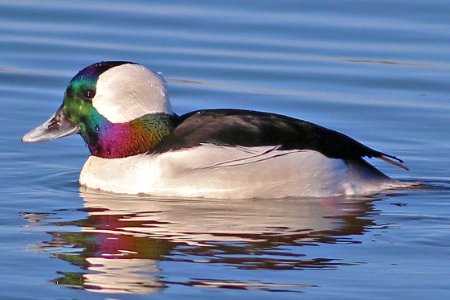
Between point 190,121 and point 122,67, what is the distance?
724mm

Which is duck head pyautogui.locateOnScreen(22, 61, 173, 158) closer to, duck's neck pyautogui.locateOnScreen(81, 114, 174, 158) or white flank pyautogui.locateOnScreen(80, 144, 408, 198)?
duck's neck pyautogui.locateOnScreen(81, 114, 174, 158)

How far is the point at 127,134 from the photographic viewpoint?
479 inches

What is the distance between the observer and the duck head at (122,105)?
12.1 meters

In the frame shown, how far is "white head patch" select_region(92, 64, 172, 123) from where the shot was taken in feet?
39.8

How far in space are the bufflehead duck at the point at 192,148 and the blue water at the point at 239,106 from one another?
Result: 0.46 feet

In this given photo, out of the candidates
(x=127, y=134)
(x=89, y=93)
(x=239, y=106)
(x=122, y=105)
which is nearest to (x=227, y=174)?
(x=127, y=134)

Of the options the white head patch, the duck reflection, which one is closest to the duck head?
the white head patch

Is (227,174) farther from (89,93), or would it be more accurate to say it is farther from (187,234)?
(89,93)

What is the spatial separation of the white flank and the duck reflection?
0.27 feet

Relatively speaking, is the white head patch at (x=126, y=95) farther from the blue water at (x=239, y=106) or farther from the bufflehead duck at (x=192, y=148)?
the blue water at (x=239, y=106)

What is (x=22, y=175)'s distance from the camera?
40.9ft

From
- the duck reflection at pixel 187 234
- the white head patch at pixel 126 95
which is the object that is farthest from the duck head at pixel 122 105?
the duck reflection at pixel 187 234

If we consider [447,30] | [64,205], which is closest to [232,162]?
[64,205]

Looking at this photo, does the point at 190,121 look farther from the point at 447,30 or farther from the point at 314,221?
the point at 447,30
